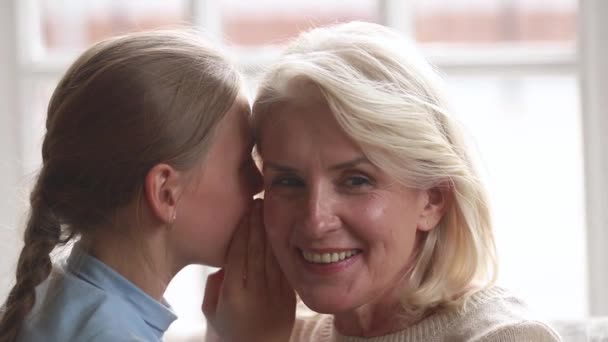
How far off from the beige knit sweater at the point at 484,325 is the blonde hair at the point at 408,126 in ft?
0.10

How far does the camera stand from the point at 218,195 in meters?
1.79

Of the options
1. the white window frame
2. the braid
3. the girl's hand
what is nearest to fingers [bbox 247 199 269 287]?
the girl's hand

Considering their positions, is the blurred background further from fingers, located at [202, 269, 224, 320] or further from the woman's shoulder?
the woman's shoulder

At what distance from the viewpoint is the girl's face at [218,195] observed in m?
1.77

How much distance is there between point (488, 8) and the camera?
3.62 meters

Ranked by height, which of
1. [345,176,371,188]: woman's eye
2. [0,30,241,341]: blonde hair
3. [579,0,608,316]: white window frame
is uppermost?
[0,30,241,341]: blonde hair

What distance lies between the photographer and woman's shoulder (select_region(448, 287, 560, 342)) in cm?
171

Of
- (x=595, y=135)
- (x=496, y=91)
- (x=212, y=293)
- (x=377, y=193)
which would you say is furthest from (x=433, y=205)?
(x=496, y=91)

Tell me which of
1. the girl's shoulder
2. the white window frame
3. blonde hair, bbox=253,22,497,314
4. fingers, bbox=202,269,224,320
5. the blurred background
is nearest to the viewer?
the girl's shoulder

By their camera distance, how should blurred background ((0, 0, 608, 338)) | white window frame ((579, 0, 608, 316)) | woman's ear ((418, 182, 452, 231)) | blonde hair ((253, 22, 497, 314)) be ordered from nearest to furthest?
blonde hair ((253, 22, 497, 314)) < woman's ear ((418, 182, 452, 231)) < white window frame ((579, 0, 608, 316)) < blurred background ((0, 0, 608, 338))

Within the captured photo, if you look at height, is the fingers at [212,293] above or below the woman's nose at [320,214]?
below

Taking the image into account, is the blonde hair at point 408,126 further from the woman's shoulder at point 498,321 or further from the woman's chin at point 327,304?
the woman's chin at point 327,304

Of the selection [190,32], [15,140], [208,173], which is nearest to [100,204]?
[208,173]

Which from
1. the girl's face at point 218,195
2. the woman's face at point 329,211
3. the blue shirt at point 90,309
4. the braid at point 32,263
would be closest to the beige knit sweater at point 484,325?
the woman's face at point 329,211
